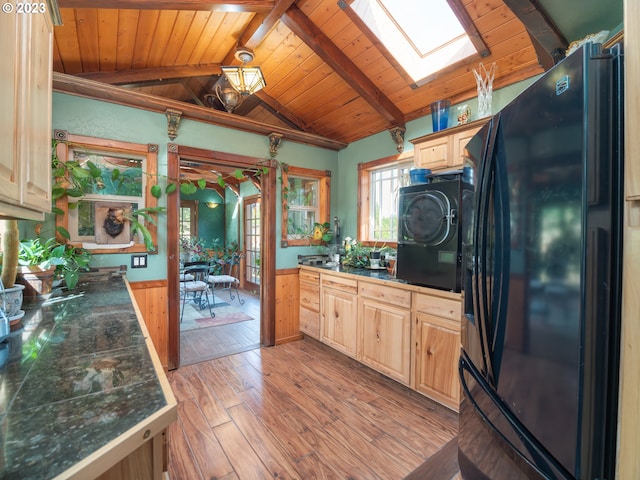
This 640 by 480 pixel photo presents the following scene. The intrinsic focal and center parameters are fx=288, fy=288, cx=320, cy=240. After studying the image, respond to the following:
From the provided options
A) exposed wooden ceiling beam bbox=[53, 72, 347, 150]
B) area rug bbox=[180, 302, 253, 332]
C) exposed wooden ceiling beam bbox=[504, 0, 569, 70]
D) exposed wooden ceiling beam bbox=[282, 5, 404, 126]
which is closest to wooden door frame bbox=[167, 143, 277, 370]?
exposed wooden ceiling beam bbox=[53, 72, 347, 150]

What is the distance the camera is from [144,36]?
7.49 ft

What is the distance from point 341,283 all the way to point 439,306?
41.4 inches

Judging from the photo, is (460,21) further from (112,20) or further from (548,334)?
(112,20)

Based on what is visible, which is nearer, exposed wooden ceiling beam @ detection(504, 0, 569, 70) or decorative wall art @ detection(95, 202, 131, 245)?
exposed wooden ceiling beam @ detection(504, 0, 569, 70)

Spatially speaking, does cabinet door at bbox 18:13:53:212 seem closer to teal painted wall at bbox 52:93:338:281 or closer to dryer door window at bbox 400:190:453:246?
teal painted wall at bbox 52:93:338:281

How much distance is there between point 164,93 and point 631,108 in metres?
3.86

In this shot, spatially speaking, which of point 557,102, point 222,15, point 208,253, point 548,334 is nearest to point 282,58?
point 222,15

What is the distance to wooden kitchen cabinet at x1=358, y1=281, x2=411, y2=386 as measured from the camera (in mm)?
2293

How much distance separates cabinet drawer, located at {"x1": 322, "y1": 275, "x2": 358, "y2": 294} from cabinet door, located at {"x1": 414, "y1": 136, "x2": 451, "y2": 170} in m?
1.22

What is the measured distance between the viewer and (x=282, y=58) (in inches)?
110

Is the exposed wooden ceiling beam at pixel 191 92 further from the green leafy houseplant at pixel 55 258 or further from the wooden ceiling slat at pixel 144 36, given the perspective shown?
the green leafy houseplant at pixel 55 258

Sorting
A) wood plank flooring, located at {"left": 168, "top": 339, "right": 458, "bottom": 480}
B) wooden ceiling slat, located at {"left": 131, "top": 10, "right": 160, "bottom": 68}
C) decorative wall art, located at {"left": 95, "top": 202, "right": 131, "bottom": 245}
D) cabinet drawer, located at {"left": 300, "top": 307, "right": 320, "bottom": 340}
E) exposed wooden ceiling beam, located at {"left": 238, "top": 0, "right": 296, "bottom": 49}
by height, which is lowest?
wood plank flooring, located at {"left": 168, "top": 339, "right": 458, "bottom": 480}

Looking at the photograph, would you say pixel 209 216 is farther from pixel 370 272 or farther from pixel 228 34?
pixel 370 272

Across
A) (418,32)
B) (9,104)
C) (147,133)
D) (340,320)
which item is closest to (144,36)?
(147,133)
